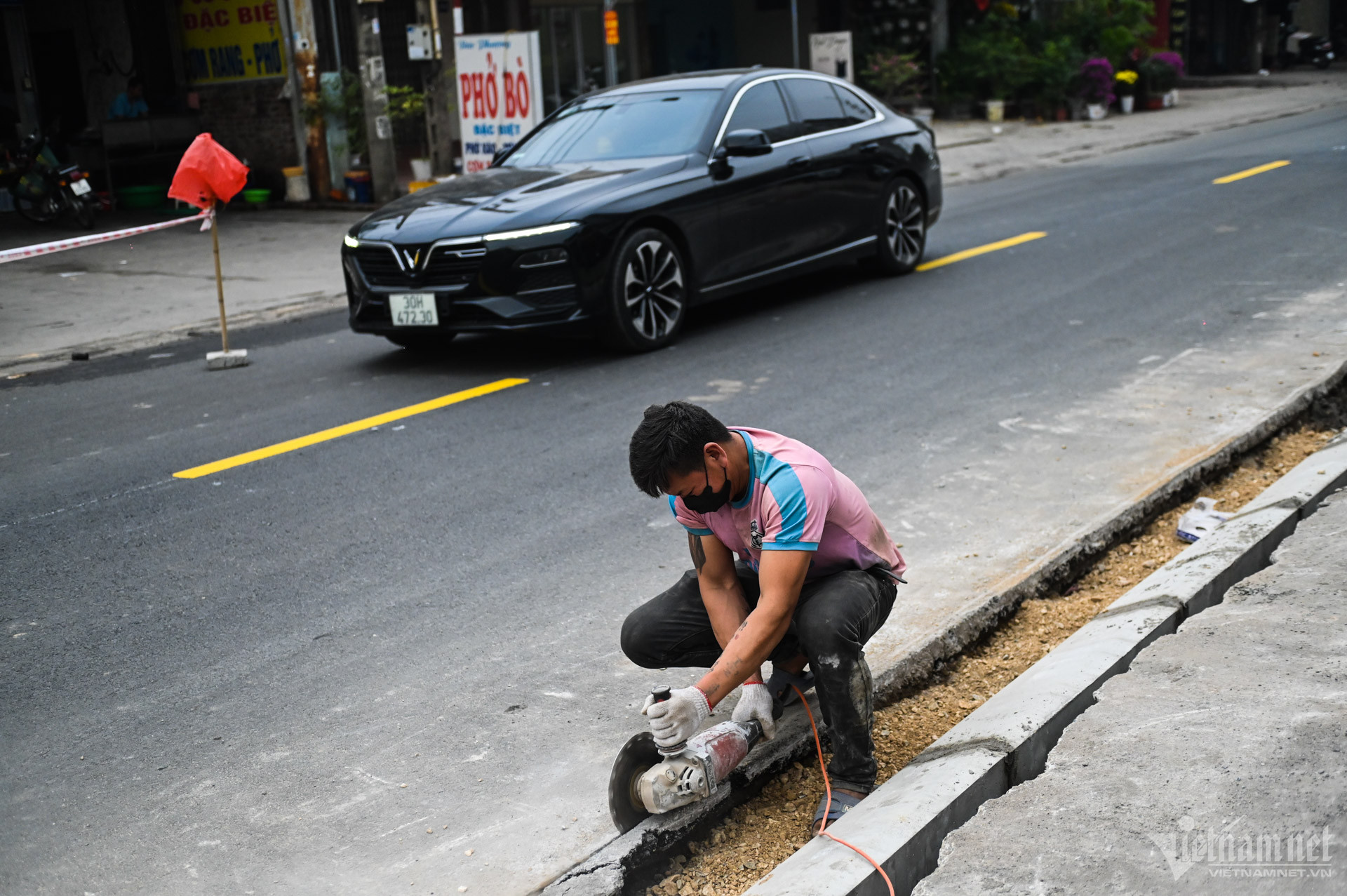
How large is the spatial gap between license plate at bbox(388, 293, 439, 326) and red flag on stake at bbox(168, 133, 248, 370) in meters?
1.35

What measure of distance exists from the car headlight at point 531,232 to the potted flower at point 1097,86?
68.0ft

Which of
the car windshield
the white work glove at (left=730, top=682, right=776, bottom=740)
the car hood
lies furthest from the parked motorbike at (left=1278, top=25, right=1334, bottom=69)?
the white work glove at (left=730, top=682, right=776, bottom=740)

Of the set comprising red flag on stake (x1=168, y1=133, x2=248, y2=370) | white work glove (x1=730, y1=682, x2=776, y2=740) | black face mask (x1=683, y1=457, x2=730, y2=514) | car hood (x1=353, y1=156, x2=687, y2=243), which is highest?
red flag on stake (x1=168, y1=133, x2=248, y2=370)

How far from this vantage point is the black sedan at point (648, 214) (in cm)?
791

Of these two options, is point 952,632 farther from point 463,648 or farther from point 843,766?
point 463,648

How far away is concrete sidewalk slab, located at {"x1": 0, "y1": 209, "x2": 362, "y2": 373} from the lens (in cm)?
1025

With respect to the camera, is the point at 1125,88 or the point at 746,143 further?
the point at 1125,88

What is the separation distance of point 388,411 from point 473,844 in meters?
4.38

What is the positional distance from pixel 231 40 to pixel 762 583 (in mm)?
18523

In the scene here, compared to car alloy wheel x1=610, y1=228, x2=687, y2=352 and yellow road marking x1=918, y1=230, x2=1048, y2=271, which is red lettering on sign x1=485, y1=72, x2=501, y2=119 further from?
car alloy wheel x1=610, y1=228, x2=687, y2=352

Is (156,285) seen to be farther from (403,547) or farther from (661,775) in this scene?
(661,775)

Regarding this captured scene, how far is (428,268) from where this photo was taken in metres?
7.96

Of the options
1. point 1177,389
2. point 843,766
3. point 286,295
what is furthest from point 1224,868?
point 286,295

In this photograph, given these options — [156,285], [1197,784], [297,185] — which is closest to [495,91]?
[156,285]
